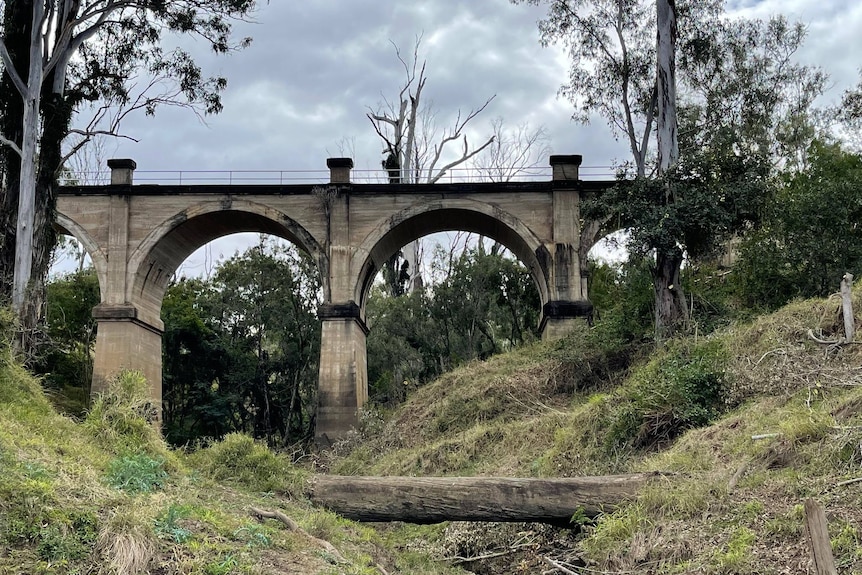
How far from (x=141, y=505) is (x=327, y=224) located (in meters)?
16.8

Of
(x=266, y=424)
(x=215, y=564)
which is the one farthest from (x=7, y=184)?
(x=266, y=424)

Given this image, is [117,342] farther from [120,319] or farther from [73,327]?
[73,327]

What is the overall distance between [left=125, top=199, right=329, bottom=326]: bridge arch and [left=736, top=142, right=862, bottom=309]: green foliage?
36.4 ft

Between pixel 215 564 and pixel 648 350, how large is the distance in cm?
1308

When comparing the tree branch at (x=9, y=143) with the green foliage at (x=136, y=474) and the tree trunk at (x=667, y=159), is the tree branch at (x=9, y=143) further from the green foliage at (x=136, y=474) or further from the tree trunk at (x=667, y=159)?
the tree trunk at (x=667, y=159)

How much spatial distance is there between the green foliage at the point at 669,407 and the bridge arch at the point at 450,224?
10.8 metres

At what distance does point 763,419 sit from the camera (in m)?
9.05

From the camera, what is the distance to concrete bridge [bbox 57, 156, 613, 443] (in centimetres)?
2208

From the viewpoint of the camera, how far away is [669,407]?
430 inches

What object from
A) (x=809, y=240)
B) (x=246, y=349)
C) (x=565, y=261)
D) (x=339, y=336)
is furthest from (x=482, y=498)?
(x=246, y=349)

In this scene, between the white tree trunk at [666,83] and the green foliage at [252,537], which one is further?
the white tree trunk at [666,83]

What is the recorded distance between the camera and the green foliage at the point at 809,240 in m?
17.4

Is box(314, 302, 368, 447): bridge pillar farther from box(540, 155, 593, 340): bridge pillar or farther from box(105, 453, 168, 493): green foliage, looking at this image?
box(105, 453, 168, 493): green foliage

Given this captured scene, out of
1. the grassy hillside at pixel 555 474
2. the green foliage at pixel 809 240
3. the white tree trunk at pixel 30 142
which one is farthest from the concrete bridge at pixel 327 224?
the grassy hillside at pixel 555 474
